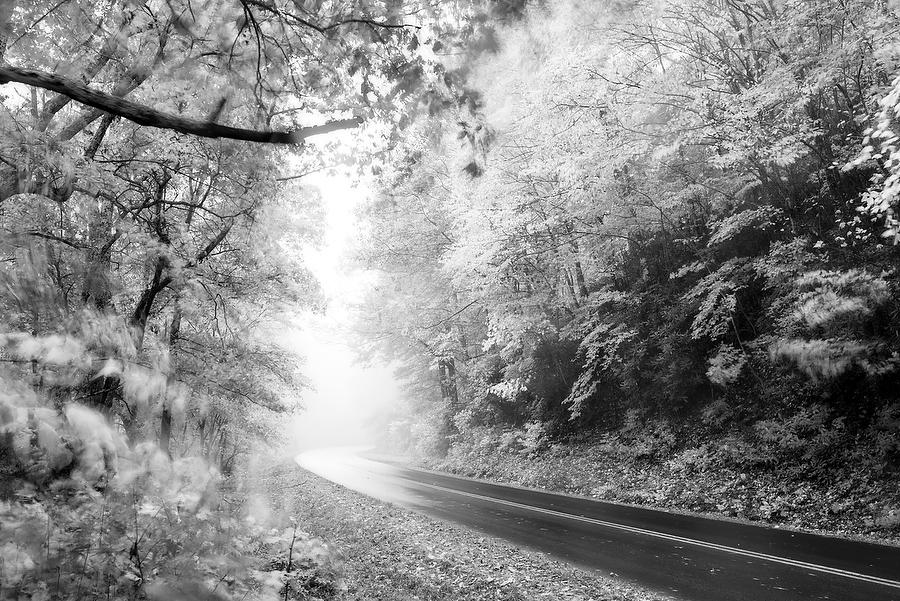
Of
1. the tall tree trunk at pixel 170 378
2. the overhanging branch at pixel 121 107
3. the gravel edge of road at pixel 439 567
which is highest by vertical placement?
the overhanging branch at pixel 121 107

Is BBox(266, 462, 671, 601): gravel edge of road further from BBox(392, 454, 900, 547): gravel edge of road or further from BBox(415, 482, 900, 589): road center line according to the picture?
BBox(392, 454, 900, 547): gravel edge of road

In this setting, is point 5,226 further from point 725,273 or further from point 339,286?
point 339,286

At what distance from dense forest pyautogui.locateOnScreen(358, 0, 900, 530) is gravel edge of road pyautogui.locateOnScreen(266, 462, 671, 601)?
447 centimetres

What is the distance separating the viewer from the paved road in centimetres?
540

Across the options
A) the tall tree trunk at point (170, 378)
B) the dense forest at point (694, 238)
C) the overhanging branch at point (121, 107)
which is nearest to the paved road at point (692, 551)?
the dense forest at point (694, 238)

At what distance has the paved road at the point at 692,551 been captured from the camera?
5.40 meters

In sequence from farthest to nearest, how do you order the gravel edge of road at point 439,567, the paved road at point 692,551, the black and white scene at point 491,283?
the gravel edge of road at point 439,567 < the paved road at point 692,551 < the black and white scene at point 491,283

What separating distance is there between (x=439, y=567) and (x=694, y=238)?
9.98m

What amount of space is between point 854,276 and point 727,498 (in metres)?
4.77

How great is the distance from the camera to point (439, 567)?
6.93 metres

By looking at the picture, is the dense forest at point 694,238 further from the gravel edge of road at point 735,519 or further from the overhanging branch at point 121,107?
the overhanging branch at point 121,107

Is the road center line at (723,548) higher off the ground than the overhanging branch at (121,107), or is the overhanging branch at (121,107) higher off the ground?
the overhanging branch at (121,107)

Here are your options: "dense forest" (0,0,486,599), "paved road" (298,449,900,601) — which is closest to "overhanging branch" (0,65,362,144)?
"dense forest" (0,0,486,599)

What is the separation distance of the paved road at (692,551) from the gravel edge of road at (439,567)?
18.0 inches
